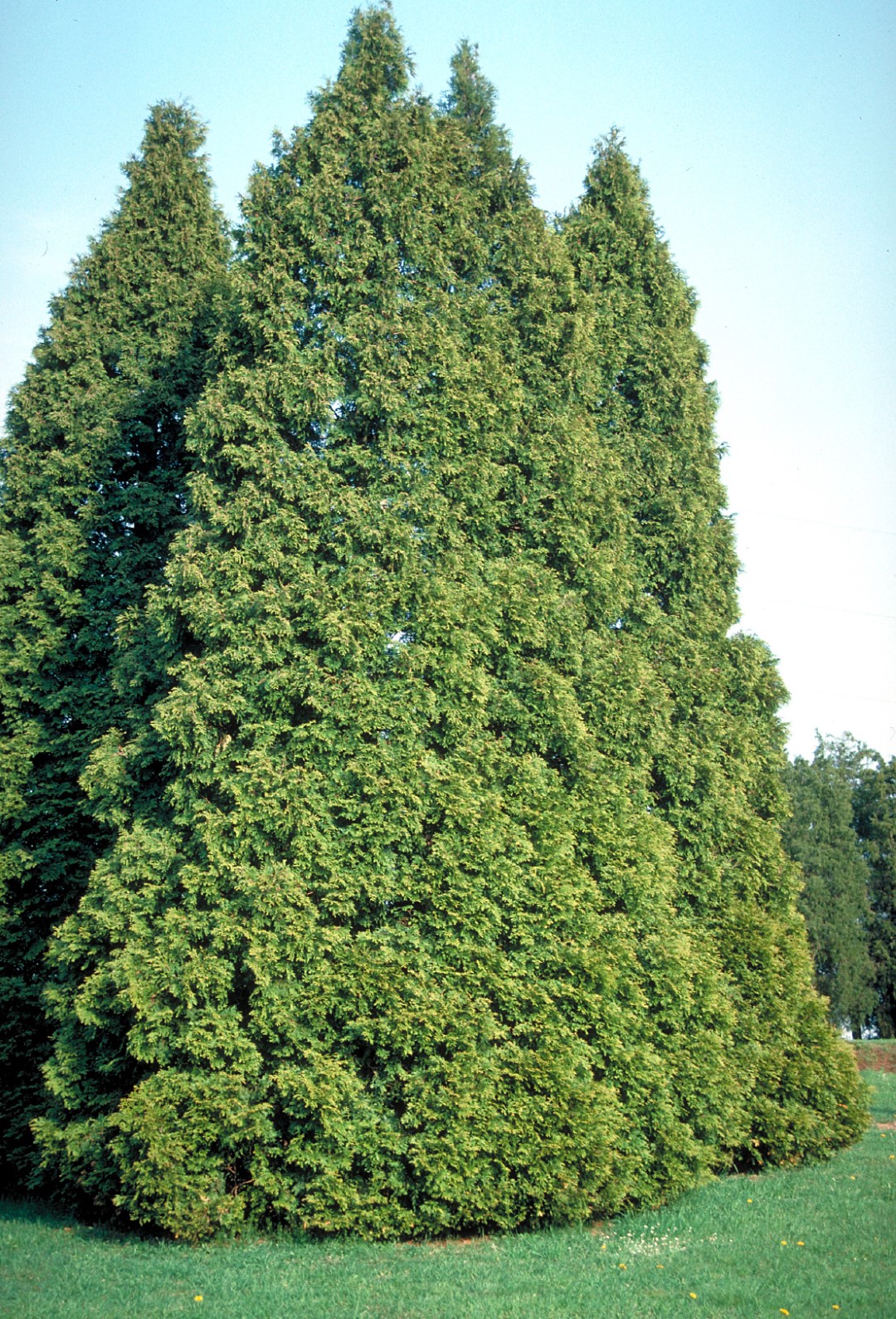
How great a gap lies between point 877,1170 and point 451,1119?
5.13 metres

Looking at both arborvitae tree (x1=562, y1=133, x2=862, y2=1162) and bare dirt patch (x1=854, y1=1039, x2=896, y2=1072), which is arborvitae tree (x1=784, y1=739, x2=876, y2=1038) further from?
arborvitae tree (x1=562, y1=133, x2=862, y2=1162)


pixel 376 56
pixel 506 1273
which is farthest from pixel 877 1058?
pixel 376 56

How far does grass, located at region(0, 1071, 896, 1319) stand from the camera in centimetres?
525

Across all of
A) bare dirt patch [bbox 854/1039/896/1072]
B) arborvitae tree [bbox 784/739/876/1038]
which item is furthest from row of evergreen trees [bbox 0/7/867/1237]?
arborvitae tree [bbox 784/739/876/1038]

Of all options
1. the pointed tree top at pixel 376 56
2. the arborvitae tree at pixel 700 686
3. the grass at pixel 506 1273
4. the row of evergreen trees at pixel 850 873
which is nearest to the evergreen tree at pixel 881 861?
the row of evergreen trees at pixel 850 873

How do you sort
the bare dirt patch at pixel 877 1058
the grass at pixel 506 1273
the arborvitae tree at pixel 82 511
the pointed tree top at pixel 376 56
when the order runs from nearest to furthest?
1. the grass at pixel 506 1273
2. the pointed tree top at pixel 376 56
3. the arborvitae tree at pixel 82 511
4. the bare dirt patch at pixel 877 1058

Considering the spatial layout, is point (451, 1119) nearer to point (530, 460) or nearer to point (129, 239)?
point (530, 460)

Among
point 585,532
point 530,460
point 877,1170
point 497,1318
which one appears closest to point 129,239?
point 530,460

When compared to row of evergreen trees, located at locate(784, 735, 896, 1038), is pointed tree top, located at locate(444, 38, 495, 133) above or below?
above

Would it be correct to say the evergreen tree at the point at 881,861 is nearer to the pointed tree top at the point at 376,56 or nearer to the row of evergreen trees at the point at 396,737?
the row of evergreen trees at the point at 396,737

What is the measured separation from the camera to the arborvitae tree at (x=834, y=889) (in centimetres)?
3391

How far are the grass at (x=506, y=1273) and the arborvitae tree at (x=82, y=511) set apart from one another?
3.11 m

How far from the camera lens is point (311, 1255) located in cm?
611

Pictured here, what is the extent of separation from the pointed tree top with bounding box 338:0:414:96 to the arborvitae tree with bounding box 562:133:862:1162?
2837 millimetres
